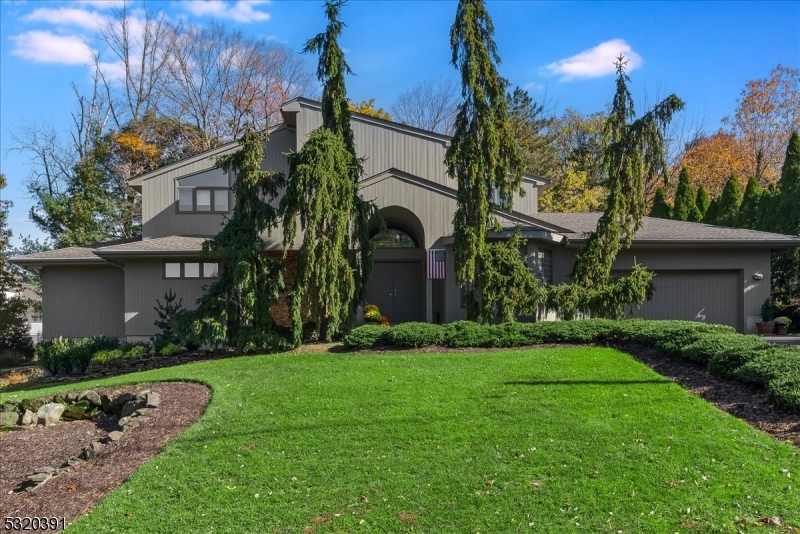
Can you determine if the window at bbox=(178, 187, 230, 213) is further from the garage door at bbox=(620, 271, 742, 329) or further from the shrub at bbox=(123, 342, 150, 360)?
the garage door at bbox=(620, 271, 742, 329)

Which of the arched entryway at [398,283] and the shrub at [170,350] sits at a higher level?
the arched entryway at [398,283]

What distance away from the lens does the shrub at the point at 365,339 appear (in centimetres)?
1274

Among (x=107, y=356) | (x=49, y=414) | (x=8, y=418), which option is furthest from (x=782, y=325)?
(x=8, y=418)

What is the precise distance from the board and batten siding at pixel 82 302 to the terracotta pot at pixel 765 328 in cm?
1758

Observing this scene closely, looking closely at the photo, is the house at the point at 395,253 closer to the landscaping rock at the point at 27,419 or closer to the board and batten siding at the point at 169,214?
the board and batten siding at the point at 169,214

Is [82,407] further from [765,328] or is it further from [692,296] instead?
[765,328]

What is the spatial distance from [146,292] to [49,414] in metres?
6.51

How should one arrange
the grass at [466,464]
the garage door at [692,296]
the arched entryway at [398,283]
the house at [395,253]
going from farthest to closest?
the arched entryway at [398,283]
the garage door at [692,296]
the house at [395,253]
the grass at [466,464]

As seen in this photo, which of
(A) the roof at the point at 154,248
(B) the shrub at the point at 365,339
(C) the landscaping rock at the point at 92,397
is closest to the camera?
(C) the landscaping rock at the point at 92,397

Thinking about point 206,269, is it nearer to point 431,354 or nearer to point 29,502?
point 431,354

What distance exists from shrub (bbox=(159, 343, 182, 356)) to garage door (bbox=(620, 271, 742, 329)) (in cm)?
1189

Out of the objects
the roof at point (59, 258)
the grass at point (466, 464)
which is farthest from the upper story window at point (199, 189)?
the grass at point (466, 464)

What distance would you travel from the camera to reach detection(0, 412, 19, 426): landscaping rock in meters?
10.6

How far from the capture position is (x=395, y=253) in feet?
60.6
